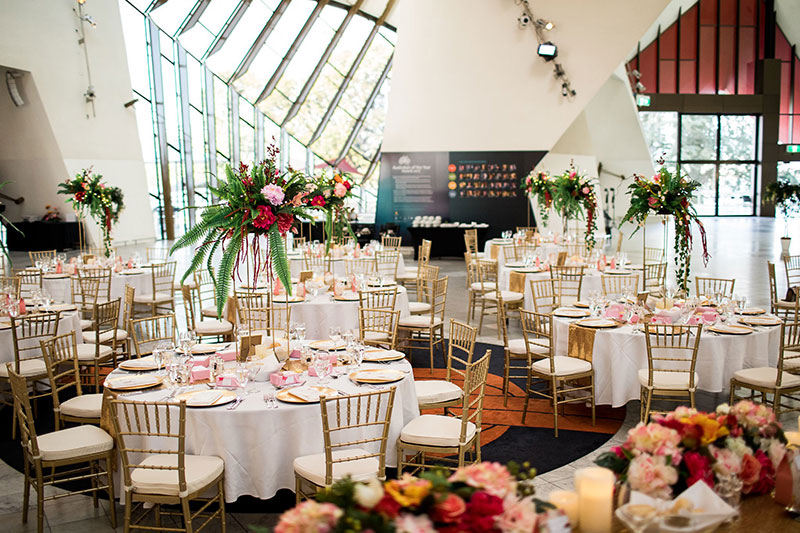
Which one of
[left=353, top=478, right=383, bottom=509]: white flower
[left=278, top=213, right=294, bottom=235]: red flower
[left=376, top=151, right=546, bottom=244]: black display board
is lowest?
[left=353, top=478, right=383, bottom=509]: white flower

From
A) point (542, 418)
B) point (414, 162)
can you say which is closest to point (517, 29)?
point (414, 162)

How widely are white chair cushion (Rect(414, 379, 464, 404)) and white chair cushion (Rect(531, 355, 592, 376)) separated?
38.6 inches

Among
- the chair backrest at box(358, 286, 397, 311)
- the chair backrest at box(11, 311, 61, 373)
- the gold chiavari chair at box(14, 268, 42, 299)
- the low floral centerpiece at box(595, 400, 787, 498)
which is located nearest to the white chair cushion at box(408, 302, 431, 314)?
the chair backrest at box(358, 286, 397, 311)

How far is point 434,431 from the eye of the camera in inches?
157

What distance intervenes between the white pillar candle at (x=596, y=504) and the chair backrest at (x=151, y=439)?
213 centimetres

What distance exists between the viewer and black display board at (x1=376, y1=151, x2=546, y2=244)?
1705 centimetres

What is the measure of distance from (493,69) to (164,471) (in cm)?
1484

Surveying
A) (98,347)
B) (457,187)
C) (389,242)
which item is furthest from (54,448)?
(457,187)

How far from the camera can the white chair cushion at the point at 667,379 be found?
16.0 feet

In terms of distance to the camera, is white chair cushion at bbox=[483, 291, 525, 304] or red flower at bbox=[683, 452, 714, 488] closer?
red flower at bbox=[683, 452, 714, 488]

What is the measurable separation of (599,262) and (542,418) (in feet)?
13.1

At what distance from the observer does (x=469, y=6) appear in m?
A: 16.6

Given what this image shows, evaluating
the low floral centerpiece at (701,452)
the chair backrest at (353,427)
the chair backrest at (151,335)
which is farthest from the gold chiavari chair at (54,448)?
the low floral centerpiece at (701,452)

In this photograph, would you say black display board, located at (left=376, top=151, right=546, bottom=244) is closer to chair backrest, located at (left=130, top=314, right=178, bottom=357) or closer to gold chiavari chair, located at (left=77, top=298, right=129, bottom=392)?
chair backrest, located at (left=130, top=314, right=178, bottom=357)
